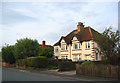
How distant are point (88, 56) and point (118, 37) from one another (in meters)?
21.9

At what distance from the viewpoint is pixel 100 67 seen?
53.7 ft

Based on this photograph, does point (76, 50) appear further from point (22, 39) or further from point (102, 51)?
point (102, 51)

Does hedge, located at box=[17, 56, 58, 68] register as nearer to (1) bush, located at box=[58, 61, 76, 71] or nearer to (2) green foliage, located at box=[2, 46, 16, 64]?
(1) bush, located at box=[58, 61, 76, 71]

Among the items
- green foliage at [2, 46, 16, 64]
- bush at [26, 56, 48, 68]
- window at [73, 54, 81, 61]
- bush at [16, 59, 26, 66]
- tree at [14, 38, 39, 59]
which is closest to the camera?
bush at [26, 56, 48, 68]

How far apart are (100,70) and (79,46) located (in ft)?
74.1

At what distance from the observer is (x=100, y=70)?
16297 millimetres

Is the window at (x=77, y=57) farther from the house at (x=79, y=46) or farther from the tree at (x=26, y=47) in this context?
the tree at (x=26, y=47)

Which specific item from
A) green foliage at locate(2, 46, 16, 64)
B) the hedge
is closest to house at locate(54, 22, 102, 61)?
the hedge

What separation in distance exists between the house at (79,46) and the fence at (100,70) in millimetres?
16422

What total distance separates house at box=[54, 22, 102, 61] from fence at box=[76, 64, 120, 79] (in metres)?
16.4

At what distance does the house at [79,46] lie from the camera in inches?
1426

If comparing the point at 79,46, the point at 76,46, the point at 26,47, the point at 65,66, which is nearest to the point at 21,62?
the point at 26,47

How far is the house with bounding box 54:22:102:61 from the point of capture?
36219 mm

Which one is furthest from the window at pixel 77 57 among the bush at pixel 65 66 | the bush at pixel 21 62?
the bush at pixel 21 62
